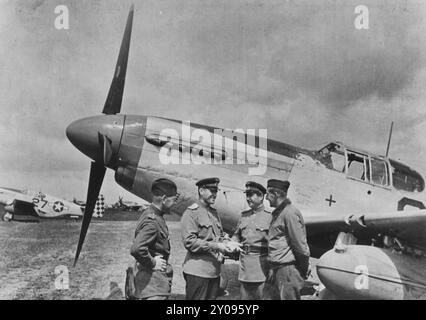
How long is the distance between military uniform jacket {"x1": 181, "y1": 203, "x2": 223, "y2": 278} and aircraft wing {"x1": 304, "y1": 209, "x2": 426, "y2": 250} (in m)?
1.95

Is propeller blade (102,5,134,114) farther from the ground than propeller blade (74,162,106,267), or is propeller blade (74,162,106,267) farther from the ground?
propeller blade (102,5,134,114)

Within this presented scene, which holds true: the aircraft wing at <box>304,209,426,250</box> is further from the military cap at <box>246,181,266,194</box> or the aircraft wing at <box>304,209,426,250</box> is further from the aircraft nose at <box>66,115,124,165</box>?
the aircraft nose at <box>66,115,124,165</box>

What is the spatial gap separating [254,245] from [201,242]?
67cm

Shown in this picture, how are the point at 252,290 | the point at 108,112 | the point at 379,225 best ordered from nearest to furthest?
1. the point at 252,290
2. the point at 379,225
3. the point at 108,112

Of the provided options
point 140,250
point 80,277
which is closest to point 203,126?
point 140,250

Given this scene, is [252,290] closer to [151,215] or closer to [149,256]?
[149,256]

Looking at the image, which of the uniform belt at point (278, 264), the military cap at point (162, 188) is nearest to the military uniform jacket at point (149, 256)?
the military cap at point (162, 188)

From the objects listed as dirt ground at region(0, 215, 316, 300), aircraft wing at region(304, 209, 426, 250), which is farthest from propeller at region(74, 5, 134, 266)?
aircraft wing at region(304, 209, 426, 250)

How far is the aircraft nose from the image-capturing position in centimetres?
509

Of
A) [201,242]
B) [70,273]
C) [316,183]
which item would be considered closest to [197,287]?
[201,242]

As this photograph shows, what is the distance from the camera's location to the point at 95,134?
508 centimetres

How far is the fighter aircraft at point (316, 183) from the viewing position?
15.0ft
